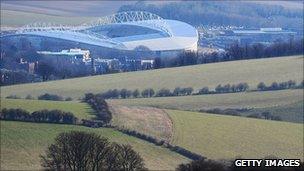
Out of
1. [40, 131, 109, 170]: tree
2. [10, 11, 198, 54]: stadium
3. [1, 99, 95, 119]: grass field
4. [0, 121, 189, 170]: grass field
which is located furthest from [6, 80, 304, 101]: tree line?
[10, 11, 198, 54]: stadium

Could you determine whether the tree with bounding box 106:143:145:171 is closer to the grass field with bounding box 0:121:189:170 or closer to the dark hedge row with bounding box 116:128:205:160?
the grass field with bounding box 0:121:189:170

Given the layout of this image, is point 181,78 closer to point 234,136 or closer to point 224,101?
point 224,101

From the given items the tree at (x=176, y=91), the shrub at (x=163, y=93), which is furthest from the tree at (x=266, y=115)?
the shrub at (x=163, y=93)

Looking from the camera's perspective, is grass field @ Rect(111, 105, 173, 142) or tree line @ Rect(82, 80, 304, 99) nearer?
grass field @ Rect(111, 105, 173, 142)

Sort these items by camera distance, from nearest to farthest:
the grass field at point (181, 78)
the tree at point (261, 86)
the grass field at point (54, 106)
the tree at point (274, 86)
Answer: the grass field at point (54, 106) → the tree at point (261, 86) → the tree at point (274, 86) → the grass field at point (181, 78)

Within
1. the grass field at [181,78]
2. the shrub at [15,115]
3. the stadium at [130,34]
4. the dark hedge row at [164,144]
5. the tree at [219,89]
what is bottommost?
the dark hedge row at [164,144]

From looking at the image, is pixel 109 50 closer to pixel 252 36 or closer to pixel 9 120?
pixel 252 36

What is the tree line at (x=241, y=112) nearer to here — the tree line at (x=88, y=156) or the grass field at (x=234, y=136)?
the grass field at (x=234, y=136)
